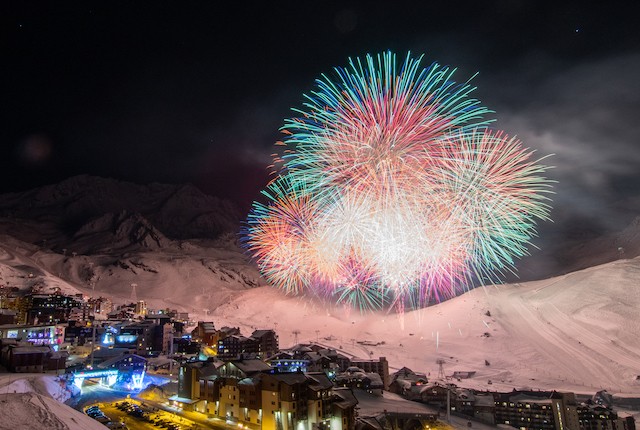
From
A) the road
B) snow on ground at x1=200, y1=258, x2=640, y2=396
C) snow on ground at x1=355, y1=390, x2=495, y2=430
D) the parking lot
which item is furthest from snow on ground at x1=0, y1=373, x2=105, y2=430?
snow on ground at x1=200, y1=258, x2=640, y2=396

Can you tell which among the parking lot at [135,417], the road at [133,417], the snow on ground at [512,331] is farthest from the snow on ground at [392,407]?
the parking lot at [135,417]

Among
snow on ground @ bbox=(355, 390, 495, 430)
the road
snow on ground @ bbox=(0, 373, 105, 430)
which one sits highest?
snow on ground @ bbox=(0, 373, 105, 430)

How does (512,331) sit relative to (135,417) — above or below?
above

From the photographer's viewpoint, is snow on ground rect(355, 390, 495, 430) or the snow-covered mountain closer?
snow on ground rect(355, 390, 495, 430)

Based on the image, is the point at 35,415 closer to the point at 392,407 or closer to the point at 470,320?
the point at 392,407

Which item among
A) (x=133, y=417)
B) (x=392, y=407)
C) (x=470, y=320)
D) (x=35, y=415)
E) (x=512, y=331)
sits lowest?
(x=392, y=407)

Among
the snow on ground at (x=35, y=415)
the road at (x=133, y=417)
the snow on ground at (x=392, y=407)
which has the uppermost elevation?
the snow on ground at (x=35, y=415)

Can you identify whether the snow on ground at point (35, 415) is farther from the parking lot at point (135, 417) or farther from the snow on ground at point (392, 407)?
the snow on ground at point (392, 407)

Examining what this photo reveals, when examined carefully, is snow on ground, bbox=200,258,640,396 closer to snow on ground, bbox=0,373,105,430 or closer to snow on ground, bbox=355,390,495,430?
snow on ground, bbox=355,390,495,430

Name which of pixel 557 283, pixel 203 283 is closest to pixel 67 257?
pixel 203 283

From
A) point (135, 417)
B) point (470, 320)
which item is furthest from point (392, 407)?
point (470, 320)

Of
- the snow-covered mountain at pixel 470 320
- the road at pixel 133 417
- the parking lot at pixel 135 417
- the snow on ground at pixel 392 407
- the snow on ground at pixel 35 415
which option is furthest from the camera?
the snow-covered mountain at pixel 470 320

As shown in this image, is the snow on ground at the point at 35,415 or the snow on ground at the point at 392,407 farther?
the snow on ground at the point at 392,407

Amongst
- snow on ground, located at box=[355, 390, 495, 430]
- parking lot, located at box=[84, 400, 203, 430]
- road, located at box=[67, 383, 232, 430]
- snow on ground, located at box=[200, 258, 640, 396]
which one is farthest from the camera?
snow on ground, located at box=[200, 258, 640, 396]
